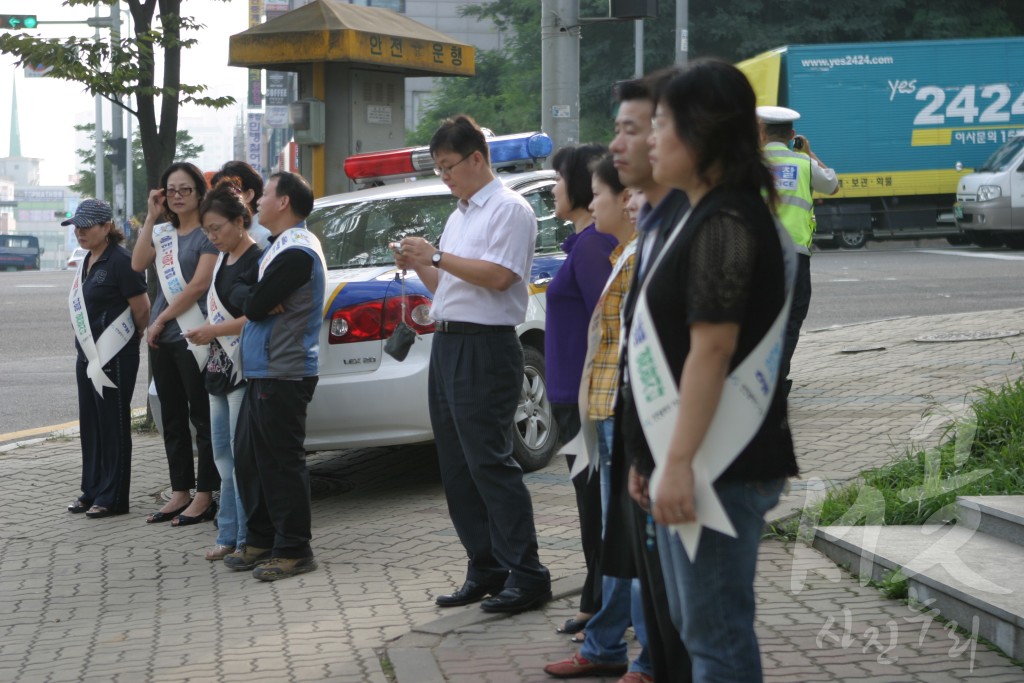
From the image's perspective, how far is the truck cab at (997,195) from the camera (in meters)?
24.4

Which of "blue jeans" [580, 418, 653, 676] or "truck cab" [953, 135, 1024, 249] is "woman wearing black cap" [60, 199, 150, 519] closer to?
"blue jeans" [580, 418, 653, 676]

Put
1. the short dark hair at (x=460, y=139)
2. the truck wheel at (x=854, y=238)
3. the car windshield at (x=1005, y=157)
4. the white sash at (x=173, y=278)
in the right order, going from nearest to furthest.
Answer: the short dark hair at (x=460, y=139)
the white sash at (x=173, y=278)
the car windshield at (x=1005, y=157)
the truck wheel at (x=854, y=238)

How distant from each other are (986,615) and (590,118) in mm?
35434

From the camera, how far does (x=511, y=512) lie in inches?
210

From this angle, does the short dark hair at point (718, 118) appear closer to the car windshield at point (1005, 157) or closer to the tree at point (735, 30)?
the car windshield at point (1005, 157)

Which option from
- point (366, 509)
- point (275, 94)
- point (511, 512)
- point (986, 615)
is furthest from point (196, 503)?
point (275, 94)

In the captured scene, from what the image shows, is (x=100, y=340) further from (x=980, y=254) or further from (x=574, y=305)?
(x=980, y=254)

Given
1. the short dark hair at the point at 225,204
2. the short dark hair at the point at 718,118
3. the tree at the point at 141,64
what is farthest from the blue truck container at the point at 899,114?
the short dark hair at the point at 718,118

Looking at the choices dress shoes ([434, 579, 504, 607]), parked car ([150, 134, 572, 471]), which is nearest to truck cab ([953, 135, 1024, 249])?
parked car ([150, 134, 572, 471])

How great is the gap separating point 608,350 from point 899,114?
85.7 ft

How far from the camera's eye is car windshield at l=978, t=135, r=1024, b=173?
971 inches

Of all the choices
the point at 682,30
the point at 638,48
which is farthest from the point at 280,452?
the point at 638,48

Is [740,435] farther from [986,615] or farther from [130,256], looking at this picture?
[130,256]

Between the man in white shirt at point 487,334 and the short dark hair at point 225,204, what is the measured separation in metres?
1.43
